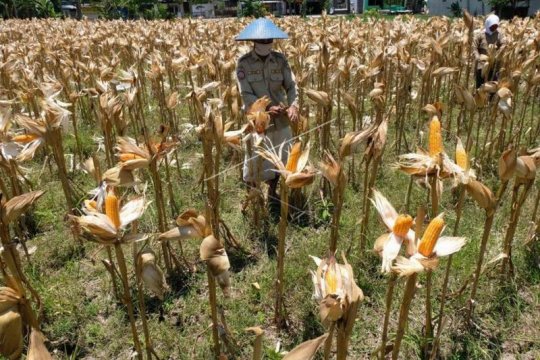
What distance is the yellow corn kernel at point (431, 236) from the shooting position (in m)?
1.39

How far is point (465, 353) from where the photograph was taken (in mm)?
2326

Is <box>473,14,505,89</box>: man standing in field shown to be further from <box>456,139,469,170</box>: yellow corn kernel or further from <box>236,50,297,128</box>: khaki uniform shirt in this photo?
→ <box>456,139,469,170</box>: yellow corn kernel

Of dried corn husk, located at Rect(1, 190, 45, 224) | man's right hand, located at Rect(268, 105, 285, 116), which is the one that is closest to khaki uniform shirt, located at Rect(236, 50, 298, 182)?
man's right hand, located at Rect(268, 105, 285, 116)

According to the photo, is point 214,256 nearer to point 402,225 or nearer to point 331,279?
point 331,279

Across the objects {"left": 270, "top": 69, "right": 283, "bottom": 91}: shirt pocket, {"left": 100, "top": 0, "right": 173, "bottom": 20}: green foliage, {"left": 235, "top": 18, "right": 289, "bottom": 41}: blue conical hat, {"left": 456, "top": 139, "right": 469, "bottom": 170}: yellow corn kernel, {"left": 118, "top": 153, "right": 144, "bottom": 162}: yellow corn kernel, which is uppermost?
{"left": 100, "top": 0, "right": 173, "bottom": 20}: green foliage

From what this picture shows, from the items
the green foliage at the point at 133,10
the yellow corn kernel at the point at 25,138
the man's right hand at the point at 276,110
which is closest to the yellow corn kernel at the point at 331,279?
the yellow corn kernel at the point at 25,138

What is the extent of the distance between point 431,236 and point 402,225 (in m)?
0.10

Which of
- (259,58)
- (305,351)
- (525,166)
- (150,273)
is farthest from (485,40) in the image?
(305,351)

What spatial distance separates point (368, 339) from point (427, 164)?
3.98 ft

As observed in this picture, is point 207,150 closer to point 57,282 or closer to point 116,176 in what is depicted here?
point 116,176

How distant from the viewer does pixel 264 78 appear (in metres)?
3.74

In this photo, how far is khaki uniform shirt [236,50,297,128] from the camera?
3695 mm

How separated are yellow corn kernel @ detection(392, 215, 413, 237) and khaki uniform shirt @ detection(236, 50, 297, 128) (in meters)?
2.30

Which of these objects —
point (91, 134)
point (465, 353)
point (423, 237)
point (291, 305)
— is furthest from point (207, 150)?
point (91, 134)
